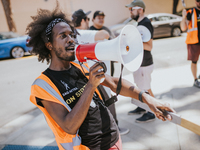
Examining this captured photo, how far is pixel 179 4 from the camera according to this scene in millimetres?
16484

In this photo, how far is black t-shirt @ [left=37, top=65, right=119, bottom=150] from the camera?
3.81 feet

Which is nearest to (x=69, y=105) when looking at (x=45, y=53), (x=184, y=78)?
(x=45, y=53)

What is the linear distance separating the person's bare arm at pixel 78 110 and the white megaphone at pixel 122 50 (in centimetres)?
10

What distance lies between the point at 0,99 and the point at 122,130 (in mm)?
3392

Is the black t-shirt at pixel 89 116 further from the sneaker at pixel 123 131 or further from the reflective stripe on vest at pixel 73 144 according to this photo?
the sneaker at pixel 123 131

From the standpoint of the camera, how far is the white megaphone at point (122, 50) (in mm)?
1020

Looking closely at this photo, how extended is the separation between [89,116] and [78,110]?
0.66 feet

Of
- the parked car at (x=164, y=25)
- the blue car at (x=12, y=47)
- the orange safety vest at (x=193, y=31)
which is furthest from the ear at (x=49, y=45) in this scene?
the parked car at (x=164, y=25)

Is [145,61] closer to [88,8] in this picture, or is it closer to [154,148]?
[154,148]

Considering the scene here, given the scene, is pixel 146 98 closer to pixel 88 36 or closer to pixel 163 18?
pixel 88 36

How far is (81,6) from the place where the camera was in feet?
51.9

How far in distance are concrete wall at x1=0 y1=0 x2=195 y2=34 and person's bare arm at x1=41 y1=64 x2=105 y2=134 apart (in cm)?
1482

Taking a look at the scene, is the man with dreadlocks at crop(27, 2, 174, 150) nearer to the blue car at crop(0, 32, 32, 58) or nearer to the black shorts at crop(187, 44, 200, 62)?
the black shorts at crop(187, 44, 200, 62)

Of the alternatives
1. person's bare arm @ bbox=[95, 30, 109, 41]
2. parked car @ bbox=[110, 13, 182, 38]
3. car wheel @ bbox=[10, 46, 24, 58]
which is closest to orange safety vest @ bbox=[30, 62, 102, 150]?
person's bare arm @ bbox=[95, 30, 109, 41]
